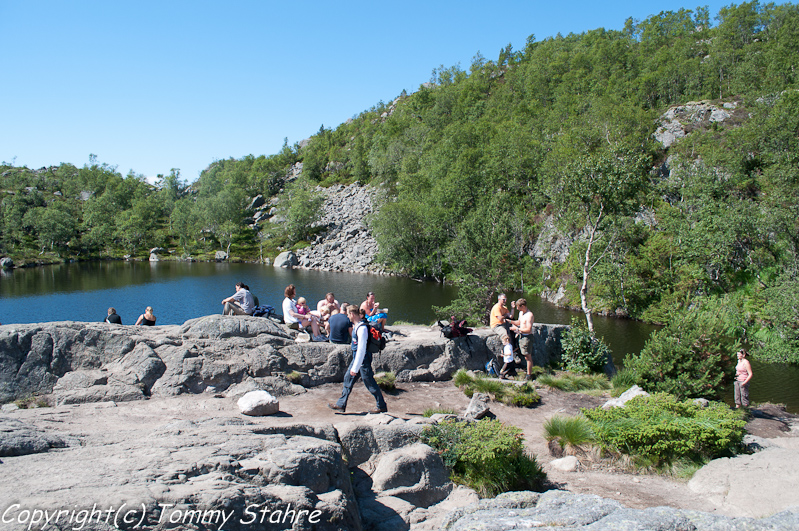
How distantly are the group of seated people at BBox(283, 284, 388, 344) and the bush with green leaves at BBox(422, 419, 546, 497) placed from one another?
4001mm

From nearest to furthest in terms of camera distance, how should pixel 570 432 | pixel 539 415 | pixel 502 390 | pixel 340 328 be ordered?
pixel 570 432 < pixel 340 328 < pixel 539 415 < pixel 502 390

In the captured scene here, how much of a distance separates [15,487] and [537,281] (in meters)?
45.7

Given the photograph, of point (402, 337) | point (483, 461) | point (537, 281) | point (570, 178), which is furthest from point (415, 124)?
point (483, 461)

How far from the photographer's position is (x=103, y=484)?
14.3 ft

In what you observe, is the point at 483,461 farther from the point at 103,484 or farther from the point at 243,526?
the point at 103,484

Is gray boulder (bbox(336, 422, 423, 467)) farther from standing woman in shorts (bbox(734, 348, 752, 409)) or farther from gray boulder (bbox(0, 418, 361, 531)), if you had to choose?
standing woman in shorts (bbox(734, 348, 752, 409))

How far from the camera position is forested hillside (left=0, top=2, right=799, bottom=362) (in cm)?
2722

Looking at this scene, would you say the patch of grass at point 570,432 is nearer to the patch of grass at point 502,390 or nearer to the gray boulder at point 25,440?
the patch of grass at point 502,390

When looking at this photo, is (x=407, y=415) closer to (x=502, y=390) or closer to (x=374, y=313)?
(x=502, y=390)

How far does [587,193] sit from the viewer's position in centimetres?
2269

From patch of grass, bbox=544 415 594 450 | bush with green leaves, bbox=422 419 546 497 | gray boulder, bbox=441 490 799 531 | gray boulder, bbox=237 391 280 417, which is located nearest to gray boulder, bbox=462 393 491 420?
patch of grass, bbox=544 415 594 450

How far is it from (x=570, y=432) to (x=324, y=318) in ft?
25.9

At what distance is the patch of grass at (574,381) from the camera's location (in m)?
13.4

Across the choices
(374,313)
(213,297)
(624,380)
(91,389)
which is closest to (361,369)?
(91,389)
